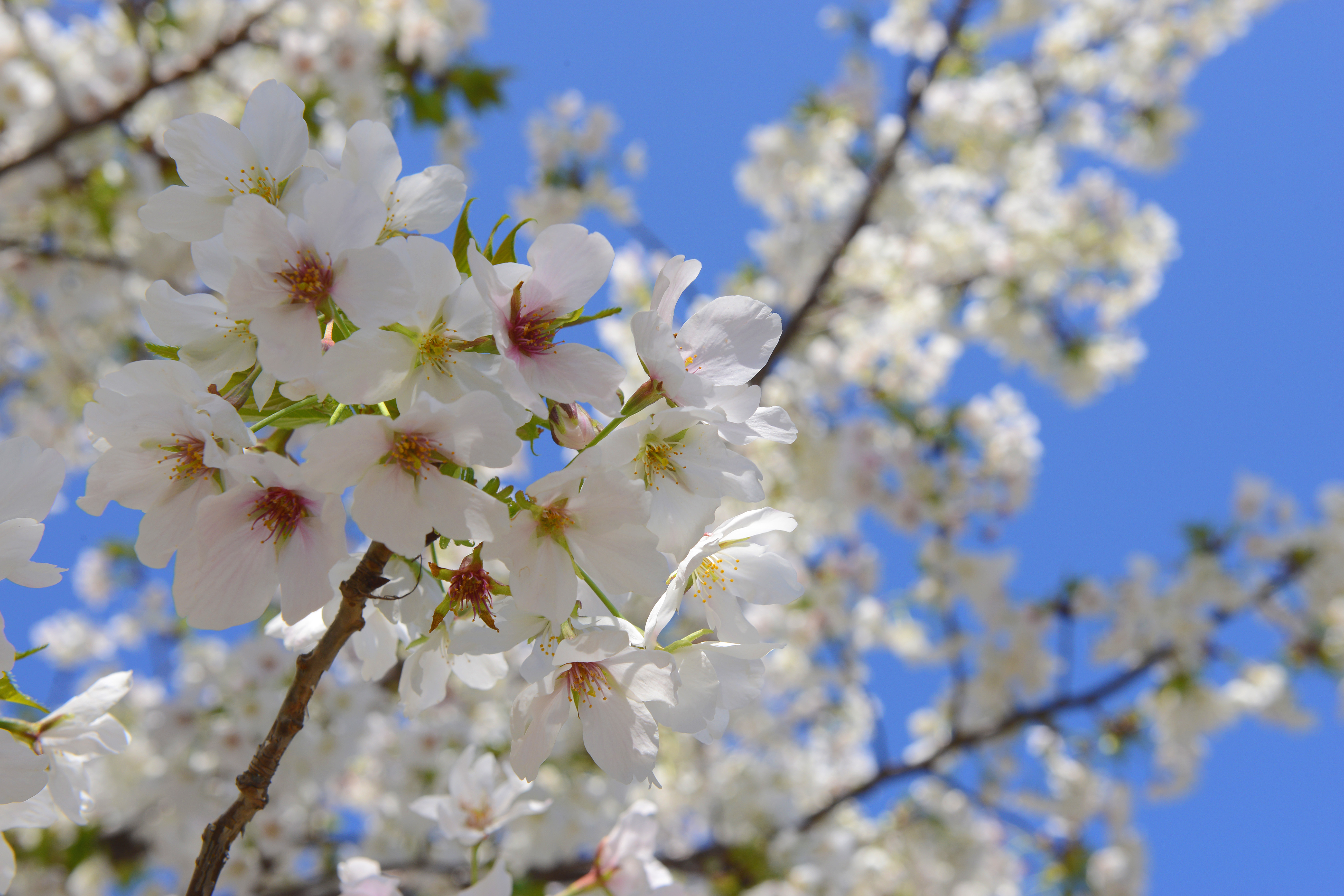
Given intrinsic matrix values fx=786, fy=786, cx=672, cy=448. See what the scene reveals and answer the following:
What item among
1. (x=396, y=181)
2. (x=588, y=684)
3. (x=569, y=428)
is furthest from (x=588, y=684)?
(x=396, y=181)

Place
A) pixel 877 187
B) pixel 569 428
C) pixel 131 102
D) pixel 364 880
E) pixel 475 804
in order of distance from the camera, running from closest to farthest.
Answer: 1. pixel 569 428
2. pixel 364 880
3. pixel 475 804
4. pixel 131 102
5. pixel 877 187

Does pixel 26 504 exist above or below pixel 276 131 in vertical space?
below

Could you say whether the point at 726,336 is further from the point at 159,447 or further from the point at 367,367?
the point at 159,447

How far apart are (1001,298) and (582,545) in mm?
5870

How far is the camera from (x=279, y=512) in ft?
2.47

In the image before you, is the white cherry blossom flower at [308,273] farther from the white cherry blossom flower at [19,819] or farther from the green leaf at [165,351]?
the white cherry blossom flower at [19,819]

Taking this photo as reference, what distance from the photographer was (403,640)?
101 cm

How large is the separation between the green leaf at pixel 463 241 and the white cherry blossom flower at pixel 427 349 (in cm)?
4

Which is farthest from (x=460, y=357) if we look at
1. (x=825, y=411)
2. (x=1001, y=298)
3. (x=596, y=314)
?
(x=1001, y=298)

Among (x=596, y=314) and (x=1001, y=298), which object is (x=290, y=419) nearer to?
(x=596, y=314)

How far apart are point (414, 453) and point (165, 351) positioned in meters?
Answer: 0.35

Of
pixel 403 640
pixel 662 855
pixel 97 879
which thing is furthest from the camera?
pixel 662 855

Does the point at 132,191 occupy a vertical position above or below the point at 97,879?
above

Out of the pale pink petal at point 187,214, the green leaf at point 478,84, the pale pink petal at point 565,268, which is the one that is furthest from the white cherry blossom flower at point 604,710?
the green leaf at point 478,84
